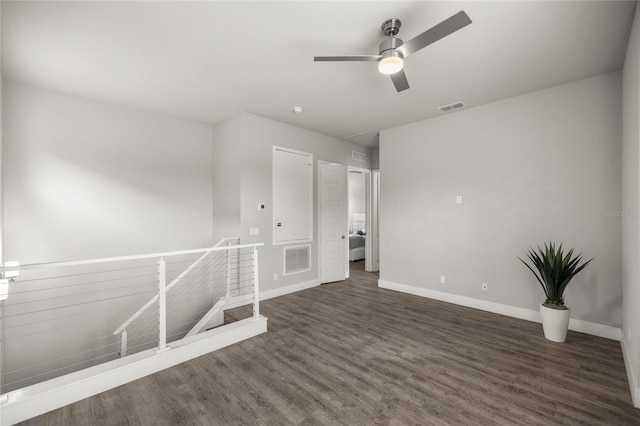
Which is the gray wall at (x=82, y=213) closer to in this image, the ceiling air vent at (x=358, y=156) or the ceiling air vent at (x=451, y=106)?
the ceiling air vent at (x=358, y=156)

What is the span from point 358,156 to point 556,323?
4429 millimetres

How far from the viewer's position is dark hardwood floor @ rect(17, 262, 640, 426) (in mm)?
1837

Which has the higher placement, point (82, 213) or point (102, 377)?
point (82, 213)

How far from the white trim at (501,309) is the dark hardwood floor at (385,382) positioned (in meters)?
0.14

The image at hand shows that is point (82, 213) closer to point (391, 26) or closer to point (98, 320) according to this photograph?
point (98, 320)

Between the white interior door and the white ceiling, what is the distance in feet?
5.79

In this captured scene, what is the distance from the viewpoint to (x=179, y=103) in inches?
153

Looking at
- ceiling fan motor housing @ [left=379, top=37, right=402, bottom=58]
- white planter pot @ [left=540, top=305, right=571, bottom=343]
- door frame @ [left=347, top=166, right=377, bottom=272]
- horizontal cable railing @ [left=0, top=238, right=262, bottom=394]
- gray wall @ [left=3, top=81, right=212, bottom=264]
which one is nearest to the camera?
ceiling fan motor housing @ [left=379, top=37, right=402, bottom=58]

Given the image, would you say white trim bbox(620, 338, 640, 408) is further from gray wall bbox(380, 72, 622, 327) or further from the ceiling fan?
the ceiling fan

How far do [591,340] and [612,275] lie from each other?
755 millimetres

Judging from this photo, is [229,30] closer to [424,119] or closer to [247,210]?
[247,210]

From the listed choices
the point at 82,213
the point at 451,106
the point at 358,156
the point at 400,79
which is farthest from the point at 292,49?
the point at 358,156

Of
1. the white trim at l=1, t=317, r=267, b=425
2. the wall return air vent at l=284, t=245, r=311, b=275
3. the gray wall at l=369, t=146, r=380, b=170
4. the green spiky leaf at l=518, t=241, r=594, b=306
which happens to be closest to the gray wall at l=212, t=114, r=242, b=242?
the wall return air vent at l=284, t=245, r=311, b=275

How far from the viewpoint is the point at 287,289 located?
4.66 m
